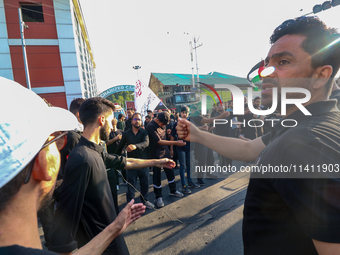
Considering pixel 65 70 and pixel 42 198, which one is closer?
pixel 42 198

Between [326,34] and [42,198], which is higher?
[326,34]

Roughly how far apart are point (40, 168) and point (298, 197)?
100 centimetres

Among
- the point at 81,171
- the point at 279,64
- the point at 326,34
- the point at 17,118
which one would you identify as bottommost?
the point at 81,171

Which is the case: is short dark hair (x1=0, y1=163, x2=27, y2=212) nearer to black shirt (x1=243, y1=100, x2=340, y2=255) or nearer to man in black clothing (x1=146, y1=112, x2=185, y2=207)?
black shirt (x1=243, y1=100, x2=340, y2=255)

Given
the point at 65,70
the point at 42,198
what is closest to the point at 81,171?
the point at 42,198

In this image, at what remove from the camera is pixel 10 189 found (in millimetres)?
624

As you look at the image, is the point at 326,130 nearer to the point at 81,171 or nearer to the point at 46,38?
the point at 81,171

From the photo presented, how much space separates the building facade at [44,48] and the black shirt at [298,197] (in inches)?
538

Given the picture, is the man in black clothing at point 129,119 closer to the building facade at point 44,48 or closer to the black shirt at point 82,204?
the black shirt at point 82,204

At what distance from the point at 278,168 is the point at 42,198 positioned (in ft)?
3.32

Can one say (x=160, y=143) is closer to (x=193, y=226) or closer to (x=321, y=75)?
(x=193, y=226)

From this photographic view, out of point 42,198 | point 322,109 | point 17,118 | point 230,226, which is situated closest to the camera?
point 17,118

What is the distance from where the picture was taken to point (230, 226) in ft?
10.5

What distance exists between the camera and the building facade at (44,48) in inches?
441
